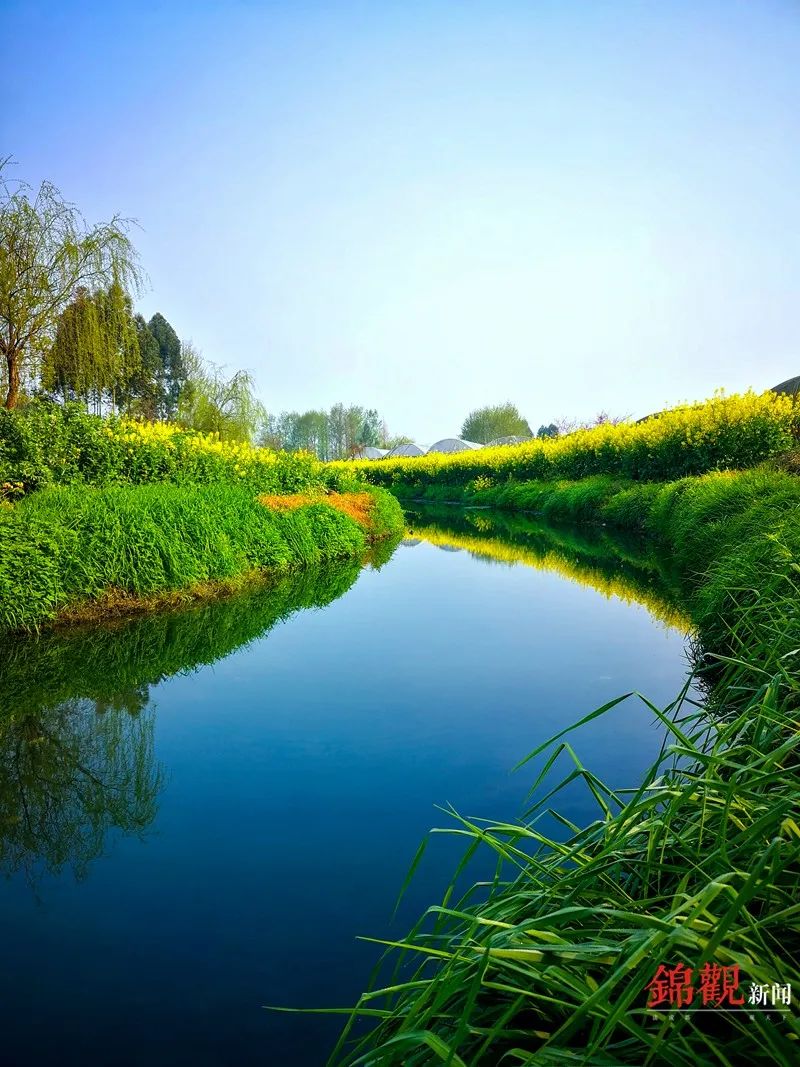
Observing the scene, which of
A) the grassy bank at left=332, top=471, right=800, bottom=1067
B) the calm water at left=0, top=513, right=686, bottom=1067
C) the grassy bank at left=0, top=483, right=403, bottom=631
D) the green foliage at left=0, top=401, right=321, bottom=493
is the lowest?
the calm water at left=0, top=513, right=686, bottom=1067

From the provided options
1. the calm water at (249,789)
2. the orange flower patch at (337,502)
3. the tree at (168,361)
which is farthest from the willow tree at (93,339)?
the tree at (168,361)

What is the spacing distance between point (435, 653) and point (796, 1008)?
4531mm

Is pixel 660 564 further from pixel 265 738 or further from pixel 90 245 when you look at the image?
pixel 90 245

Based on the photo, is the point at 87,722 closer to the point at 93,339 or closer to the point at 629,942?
the point at 629,942

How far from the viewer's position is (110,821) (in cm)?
292

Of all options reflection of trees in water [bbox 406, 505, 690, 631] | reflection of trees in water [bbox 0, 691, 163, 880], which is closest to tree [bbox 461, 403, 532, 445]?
reflection of trees in water [bbox 406, 505, 690, 631]

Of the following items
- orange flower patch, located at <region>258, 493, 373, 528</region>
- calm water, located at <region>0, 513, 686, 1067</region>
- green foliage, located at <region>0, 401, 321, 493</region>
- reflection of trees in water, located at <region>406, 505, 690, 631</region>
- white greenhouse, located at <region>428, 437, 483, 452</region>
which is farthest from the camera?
white greenhouse, located at <region>428, 437, 483, 452</region>

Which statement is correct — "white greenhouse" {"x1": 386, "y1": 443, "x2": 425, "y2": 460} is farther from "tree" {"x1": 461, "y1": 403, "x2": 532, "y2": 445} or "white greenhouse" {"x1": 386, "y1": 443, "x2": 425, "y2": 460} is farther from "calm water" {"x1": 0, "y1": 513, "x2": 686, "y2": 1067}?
"calm water" {"x1": 0, "y1": 513, "x2": 686, "y2": 1067}

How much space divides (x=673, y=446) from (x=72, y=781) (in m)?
13.4

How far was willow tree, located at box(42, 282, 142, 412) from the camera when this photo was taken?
472 inches

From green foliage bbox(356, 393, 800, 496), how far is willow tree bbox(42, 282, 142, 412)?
11114mm

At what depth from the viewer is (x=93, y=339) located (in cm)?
1191

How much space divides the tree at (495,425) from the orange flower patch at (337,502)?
41514 mm

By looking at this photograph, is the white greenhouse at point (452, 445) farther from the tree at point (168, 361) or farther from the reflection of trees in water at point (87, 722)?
the reflection of trees in water at point (87, 722)
